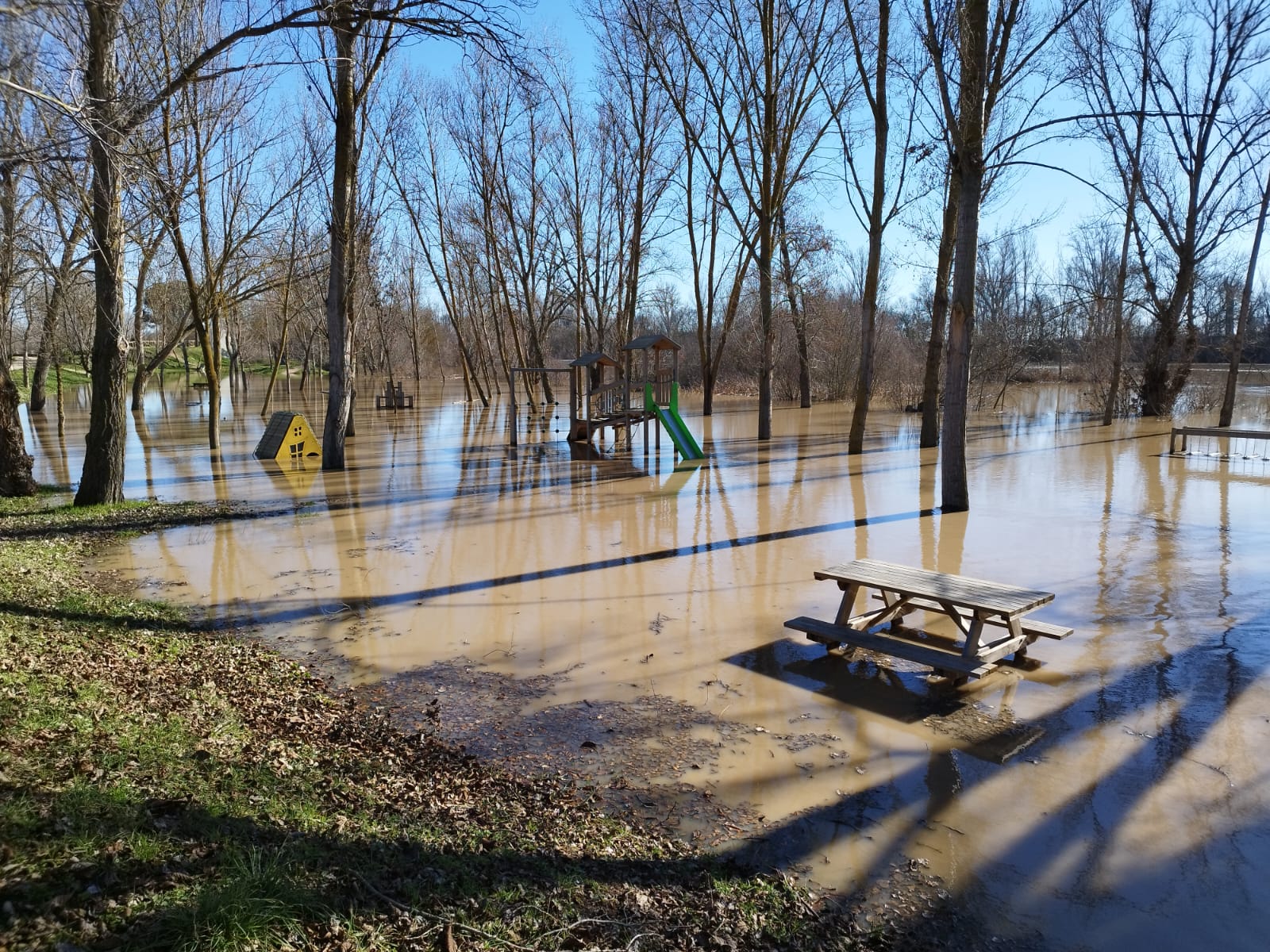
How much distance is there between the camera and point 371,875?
2.94 m

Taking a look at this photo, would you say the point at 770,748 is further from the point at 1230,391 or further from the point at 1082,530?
the point at 1230,391

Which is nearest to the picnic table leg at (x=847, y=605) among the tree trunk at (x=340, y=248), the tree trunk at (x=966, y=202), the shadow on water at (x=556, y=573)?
the shadow on water at (x=556, y=573)

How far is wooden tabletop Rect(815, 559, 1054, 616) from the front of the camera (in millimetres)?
5523

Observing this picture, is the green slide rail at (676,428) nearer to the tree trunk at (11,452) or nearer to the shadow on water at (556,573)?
the shadow on water at (556,573)

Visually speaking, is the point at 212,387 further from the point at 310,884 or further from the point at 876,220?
the point at 310,884

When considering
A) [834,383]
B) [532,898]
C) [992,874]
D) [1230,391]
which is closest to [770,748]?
[992,874]

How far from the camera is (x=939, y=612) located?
688 cm

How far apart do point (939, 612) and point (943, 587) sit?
1078 millimetres

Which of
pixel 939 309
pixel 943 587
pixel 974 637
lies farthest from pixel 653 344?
pixel 974 637

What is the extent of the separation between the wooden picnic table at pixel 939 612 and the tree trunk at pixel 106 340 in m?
8.73

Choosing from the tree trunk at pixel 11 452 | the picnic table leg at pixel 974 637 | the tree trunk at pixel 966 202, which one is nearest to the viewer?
the picnic table leg at pixel 974 637

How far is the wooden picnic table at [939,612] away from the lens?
216 inches

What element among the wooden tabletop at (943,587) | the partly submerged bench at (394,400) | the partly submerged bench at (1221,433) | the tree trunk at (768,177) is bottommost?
the wooden tabletop at (943,587)

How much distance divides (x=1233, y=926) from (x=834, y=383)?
114 ft
